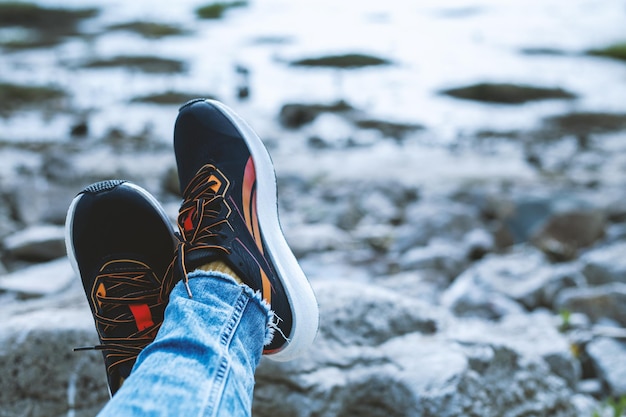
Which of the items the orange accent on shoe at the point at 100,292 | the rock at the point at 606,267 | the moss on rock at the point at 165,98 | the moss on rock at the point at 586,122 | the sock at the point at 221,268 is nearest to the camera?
the sock at the point at 221,268

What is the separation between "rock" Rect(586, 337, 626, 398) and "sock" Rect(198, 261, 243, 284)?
4.66ft

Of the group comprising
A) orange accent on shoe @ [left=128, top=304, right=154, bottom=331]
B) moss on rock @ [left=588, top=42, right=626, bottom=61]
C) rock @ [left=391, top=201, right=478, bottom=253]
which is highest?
orange accent on shoe @ [left=128, top=304, right=154, bottom=331]

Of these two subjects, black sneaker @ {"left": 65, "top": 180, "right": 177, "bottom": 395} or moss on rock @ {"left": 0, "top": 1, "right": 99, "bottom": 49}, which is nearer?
black sneaker @ {"left": 65, "top": 180, "right": 177, "bottom": 395}

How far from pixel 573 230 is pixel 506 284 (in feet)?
4.76

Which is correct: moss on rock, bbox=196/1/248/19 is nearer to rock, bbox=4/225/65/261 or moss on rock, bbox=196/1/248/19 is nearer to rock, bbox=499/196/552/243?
rock, bbox=499/196/552/243

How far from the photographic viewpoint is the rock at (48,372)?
155 centimetres

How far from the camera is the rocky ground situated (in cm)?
160

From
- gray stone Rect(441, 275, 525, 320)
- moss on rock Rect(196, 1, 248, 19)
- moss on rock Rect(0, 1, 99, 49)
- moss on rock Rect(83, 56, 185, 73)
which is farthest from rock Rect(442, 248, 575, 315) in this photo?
moss on rock Rect(196, 1, 248, 19)

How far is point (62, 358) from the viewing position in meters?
1.59

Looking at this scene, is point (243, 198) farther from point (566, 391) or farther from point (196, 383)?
point (566, 391)

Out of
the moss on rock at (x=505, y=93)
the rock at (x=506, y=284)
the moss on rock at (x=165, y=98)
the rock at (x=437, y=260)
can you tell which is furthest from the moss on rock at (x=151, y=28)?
the rock at (x=506, y=284)

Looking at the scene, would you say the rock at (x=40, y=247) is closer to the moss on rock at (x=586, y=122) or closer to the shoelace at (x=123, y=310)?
the shoelace at (x=123, y=310)

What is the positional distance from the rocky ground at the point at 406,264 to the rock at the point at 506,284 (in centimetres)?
1

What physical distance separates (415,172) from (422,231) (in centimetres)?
327
